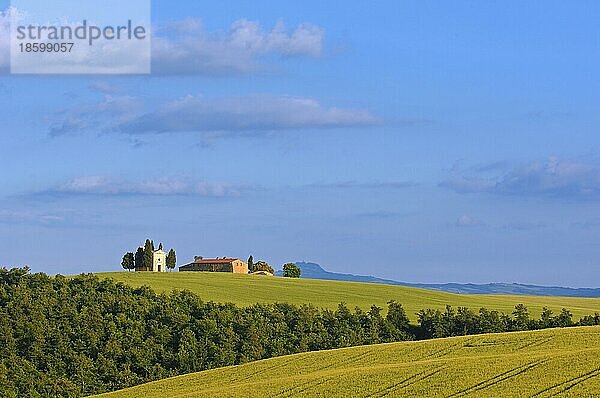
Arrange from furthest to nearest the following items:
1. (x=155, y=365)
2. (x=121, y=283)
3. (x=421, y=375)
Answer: (x=121, y=283), (x=155, y=365), (x=421, y=375)

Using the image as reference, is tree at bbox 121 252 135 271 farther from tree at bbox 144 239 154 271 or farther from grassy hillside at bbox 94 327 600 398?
grassy hillside at bbox 94 327 600 398

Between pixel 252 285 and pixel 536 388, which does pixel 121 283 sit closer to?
pixel 252 285

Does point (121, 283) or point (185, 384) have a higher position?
point (121, 283)

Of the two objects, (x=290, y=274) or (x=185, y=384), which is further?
(x=290, y=274)

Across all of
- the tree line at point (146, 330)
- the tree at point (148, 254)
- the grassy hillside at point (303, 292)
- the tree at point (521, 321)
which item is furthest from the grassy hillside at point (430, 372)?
the tree at point (148, 254)

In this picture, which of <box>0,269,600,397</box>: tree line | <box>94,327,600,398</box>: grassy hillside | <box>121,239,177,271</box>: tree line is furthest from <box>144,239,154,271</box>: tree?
<box>94,327,600,398</box>: grassy hillside

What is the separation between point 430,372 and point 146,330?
176 ft

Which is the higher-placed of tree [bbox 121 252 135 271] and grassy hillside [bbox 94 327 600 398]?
tree [bbox 121 252 135 271]

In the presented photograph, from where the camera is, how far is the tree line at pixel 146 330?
268 feet

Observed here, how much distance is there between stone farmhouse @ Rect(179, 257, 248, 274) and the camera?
155250mm

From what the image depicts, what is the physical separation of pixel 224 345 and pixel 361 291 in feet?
126

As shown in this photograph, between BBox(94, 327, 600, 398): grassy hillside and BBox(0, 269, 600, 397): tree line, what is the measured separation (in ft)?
92.8

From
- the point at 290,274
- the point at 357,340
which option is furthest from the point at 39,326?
the point at 290,274

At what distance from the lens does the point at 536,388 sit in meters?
33.5
